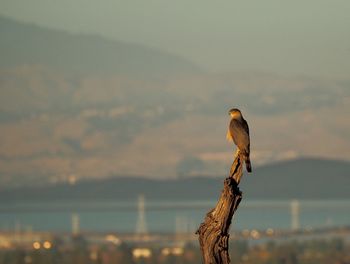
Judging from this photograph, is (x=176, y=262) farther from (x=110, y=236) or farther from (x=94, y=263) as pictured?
(x=110, y=236)

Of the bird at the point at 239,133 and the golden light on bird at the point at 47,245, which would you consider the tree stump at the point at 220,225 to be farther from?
the golden light on bird at the point at 47,245

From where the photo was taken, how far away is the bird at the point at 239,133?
18.0m

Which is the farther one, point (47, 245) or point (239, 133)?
point (47, 245)

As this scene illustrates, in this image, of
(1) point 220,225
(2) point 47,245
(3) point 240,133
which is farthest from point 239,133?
(2) point 47,245

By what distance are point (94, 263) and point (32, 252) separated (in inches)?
556

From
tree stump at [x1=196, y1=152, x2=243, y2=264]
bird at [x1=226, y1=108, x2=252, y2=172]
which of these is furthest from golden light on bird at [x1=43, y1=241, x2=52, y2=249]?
tree stump at [x1=196, y1=152, x2=243, y2=264]

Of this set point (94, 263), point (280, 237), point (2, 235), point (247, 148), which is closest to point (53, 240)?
point (280, 237)

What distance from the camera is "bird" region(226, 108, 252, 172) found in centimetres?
1798

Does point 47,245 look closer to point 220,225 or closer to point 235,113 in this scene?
point 235,113

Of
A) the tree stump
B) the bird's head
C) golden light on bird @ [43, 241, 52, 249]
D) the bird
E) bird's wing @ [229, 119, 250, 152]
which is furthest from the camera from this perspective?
golden light on bird @ [43, 241, 52, 249]

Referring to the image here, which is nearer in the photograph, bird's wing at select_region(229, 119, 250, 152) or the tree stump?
the tree stump

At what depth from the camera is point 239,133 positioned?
1909cm

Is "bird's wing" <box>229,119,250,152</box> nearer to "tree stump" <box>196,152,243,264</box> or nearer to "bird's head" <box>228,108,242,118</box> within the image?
"bird's head" <box>228,108,242,118</box>

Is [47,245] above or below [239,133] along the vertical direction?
above
